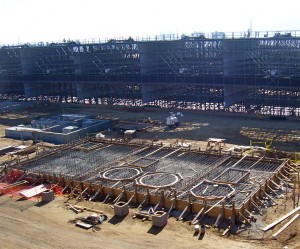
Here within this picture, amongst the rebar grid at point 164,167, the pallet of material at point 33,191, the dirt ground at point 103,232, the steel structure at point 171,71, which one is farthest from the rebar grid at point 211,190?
the steel structure at point 171,71

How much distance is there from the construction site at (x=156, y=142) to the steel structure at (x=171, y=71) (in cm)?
13

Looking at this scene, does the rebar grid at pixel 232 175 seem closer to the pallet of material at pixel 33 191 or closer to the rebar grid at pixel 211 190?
the rebar grid at pixel 211 190

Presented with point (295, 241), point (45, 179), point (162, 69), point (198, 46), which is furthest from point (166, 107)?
point (295, 241)

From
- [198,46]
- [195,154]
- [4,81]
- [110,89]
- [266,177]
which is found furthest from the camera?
[4,81]

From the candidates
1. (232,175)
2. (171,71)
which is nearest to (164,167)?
(232,175)

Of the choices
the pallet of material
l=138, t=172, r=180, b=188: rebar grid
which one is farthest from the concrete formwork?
the pallet of material

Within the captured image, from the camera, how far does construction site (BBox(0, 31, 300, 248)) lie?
16641 mm

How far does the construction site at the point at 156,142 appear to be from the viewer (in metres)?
16.6

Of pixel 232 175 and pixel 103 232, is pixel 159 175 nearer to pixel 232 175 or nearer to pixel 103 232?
pixel 232 175

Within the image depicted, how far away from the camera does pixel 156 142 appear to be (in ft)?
99.0

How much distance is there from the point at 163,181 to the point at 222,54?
23.2 metres

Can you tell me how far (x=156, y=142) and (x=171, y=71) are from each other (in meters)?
16.3

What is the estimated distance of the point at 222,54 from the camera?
40.9m

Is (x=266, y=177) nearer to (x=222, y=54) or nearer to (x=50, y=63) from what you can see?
(x=222, y=54)
